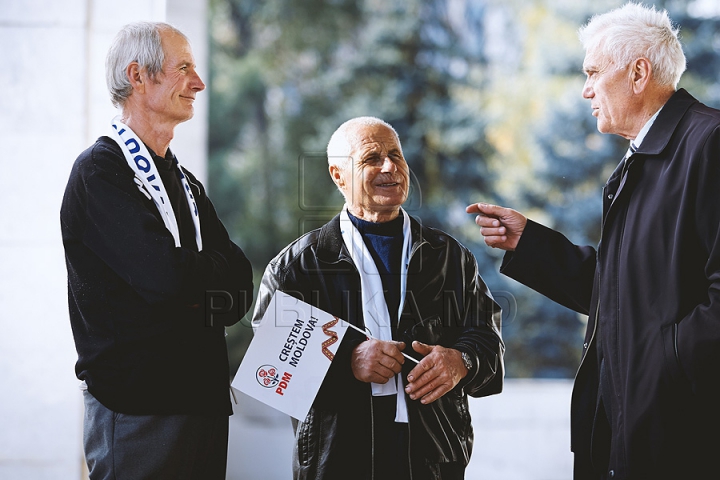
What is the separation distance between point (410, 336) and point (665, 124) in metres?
1.02

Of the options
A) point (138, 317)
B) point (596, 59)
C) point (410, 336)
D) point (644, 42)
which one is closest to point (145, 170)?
point (138, 317)

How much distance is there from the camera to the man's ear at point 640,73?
2.38 m

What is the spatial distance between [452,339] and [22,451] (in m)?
1.84

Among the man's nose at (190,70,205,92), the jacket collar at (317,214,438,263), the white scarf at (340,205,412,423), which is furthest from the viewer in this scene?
the jacket collar at (317,214,438,263)

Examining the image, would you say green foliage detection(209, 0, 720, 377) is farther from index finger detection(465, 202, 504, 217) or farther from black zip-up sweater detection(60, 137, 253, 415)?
black zip-up sweater detection(60, 137, 253, 415)

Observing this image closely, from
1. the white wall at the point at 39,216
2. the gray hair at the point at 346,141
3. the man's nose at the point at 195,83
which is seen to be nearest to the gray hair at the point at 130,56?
the man's nose at the point at 195,83

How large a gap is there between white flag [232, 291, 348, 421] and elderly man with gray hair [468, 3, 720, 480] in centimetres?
80

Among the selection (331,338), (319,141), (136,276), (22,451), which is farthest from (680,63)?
(319,141)

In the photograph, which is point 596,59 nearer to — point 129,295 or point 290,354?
point 290,354

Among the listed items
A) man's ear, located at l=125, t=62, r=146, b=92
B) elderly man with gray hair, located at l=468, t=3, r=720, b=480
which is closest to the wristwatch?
elderly man with gray hair, located at l=468, t=3, r=720, b=480

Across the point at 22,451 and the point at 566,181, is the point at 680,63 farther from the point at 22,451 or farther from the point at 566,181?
the point at 566,181

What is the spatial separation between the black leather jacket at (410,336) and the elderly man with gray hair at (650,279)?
325 mm

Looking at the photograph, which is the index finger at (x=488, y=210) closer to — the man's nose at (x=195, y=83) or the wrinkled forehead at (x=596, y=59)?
the wrinkled forehead at (x=596, y=59)

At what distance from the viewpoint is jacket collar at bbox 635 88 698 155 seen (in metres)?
2.28
